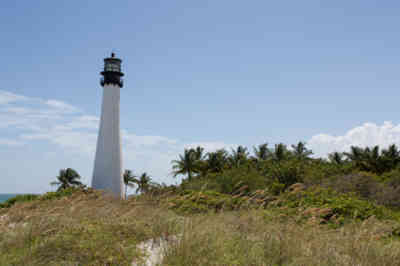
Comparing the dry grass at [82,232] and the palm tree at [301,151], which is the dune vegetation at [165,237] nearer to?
the dry grass at [82,232]

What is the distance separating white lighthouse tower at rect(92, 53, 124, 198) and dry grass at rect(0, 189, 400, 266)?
76.3ft

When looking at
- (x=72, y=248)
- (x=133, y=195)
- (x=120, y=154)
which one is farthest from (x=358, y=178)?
(x=72, y=248)

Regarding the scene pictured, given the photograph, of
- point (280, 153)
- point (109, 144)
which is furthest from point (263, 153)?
point (109, 144)

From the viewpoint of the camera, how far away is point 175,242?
215 inches

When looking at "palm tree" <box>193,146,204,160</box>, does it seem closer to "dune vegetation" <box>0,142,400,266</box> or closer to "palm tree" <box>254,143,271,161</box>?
"palm tree" <box>254,143,271,161</box>

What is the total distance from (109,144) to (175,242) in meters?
25.7

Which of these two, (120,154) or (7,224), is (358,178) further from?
(7,224)

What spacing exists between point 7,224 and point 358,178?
26.0 metres

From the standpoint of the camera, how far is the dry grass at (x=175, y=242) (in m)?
5.22

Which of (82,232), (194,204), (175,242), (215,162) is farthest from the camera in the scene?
(215,162)

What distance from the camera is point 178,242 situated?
18.0 ft

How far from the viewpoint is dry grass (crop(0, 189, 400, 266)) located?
5219 mm

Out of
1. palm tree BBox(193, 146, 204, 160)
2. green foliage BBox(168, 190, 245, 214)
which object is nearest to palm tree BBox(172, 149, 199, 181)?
palm tree BBox(193, 146, 204, 160)

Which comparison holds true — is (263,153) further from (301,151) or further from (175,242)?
(175,242)
